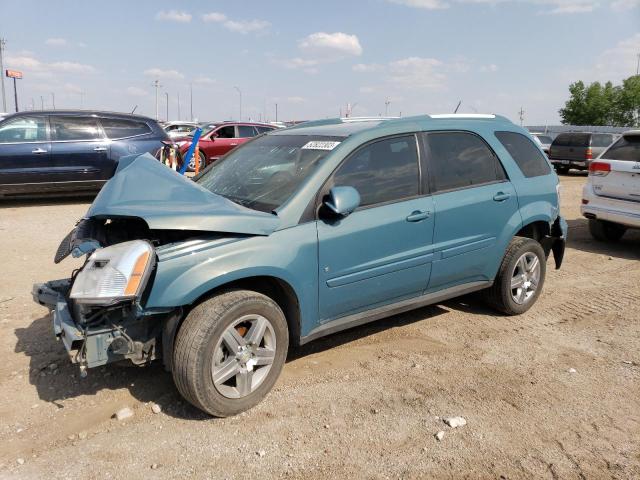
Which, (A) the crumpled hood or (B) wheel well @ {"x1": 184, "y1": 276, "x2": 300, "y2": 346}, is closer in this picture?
(A) the crumpled hood

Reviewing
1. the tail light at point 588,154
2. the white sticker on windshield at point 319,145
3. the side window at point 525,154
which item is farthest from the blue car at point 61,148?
the tail light at point 588,154

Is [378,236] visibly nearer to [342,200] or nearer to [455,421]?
[342,200]

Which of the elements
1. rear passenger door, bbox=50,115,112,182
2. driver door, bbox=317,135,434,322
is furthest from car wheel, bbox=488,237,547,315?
rear passenger door, bbox=50,115,112,182

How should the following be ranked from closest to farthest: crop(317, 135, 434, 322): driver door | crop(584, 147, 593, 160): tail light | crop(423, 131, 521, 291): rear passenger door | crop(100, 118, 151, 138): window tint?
crop(317, 135, 434, 322): driver door → crop(423, 131, 521, 291): rear passenger door → crop(100, 118, 151, 138): window tint → crop(584, 147, 593, 160): tail light

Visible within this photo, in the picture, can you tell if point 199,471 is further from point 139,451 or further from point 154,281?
point 154,281

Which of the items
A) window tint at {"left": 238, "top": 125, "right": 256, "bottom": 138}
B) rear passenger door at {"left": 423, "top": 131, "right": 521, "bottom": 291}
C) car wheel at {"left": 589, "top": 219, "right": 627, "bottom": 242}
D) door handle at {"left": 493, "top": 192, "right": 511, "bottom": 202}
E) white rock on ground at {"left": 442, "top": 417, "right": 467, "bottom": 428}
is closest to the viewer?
white rock on ground at {"left": 442, "top": 417, "right": 467, "bottom": 428}

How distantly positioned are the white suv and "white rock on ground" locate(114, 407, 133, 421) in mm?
6733

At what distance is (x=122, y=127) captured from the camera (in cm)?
1059

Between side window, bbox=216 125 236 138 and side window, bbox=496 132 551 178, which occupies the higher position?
side window, bbox=216 125 236 138

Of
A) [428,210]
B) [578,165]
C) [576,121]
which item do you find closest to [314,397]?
[428,210]

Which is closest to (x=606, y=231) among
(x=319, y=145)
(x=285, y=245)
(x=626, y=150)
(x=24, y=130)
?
(x=626, y=150)

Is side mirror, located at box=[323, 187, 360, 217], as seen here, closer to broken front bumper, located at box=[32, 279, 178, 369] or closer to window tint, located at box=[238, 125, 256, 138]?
broken front bumper, located at box=[32, 279, 178, 369]

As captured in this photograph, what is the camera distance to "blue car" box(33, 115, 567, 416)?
9.64 ft

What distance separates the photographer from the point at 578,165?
18250mm
